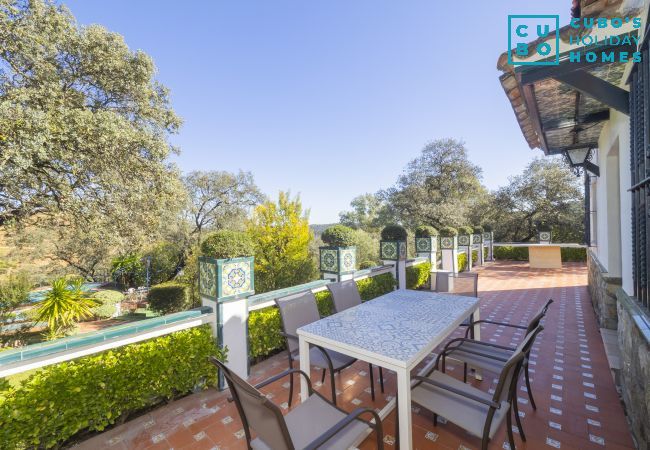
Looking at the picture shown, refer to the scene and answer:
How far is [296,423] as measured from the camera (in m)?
1.61

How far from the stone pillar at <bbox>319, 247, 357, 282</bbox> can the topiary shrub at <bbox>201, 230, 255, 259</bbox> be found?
1904mm

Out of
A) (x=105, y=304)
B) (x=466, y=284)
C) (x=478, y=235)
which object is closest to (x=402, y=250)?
(x=466, y=284)

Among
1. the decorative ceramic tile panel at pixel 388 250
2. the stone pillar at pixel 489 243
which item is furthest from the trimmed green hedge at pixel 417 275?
the stone pillar at pixel 489 243

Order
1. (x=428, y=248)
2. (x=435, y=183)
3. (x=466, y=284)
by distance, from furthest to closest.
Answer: (x=435, y=183) < (x=428, y=248) < (x=466, y=284)

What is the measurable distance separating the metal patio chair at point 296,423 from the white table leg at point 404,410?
0.74 ft

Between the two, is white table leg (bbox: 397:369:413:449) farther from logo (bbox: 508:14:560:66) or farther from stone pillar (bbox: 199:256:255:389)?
logo (bbox: 508:14:560:66)

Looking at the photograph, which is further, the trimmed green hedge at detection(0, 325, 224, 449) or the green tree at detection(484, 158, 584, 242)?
the green tree at detection(484, 158, 584, 242)

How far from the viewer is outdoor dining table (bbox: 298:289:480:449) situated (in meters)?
1.68

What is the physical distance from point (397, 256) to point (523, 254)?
37.5 ft

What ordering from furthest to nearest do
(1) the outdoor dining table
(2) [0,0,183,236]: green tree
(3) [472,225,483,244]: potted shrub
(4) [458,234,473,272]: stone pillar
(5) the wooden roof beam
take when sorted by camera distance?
(3) [472,225,483,244]: potted shrub < (4) [458,234,473,272]: stone pillar < (2) [0,0,183,236]: green tree < (5) the wooden roof beam < (1) the outdoor dining table

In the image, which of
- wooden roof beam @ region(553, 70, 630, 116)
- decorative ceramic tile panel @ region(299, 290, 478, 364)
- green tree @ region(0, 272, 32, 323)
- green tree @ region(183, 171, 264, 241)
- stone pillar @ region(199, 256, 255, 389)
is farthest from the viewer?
green tree @ region(183, 171, 264, 241)

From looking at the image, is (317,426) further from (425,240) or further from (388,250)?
(425,240)

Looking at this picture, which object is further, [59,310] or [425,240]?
[425,240]

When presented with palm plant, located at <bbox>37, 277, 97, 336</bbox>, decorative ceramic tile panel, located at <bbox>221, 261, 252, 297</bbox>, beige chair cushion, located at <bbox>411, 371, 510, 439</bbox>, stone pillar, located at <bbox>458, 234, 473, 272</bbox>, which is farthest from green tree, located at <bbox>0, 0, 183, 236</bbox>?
stone pillar, located at <bbox>458, 234, 473, 272</bbox>
